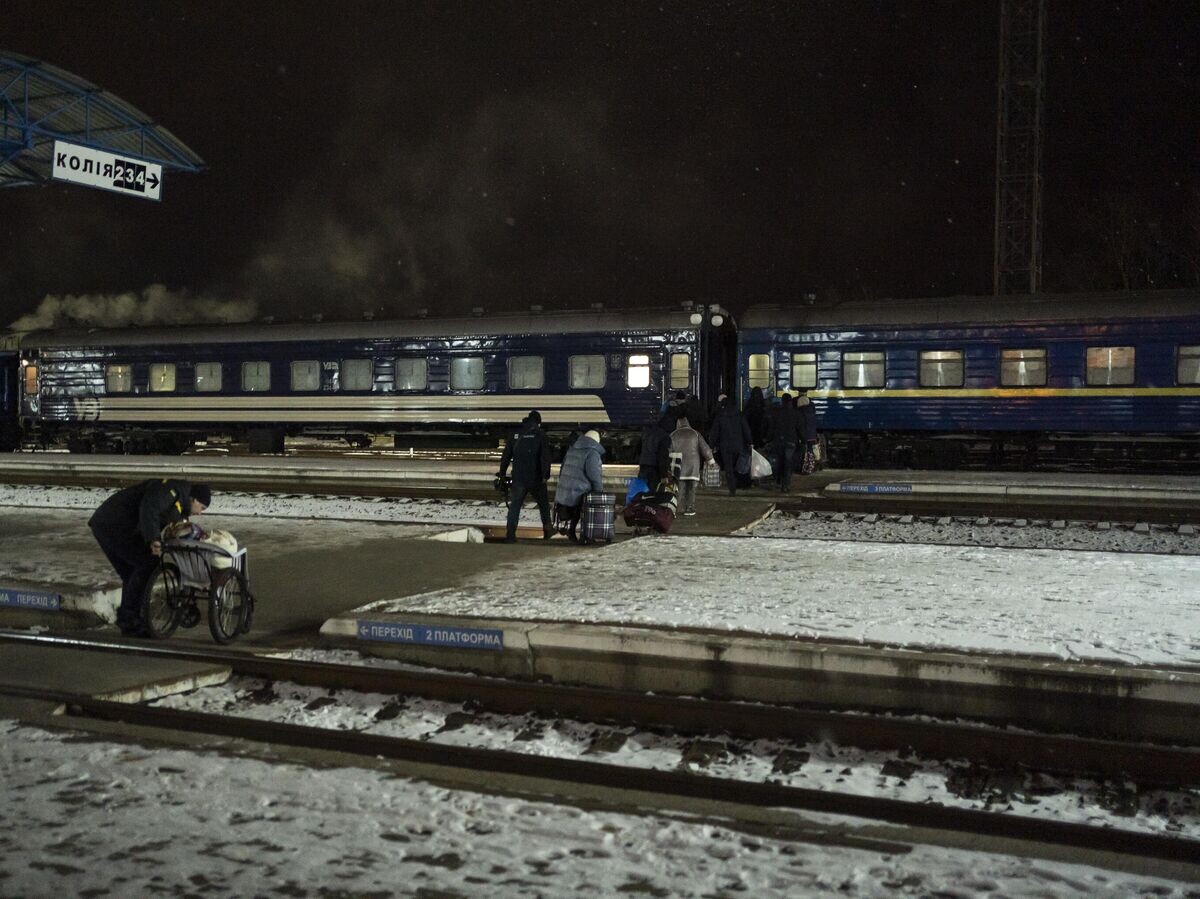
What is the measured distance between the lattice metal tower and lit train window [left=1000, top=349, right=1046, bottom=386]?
12.6 metres

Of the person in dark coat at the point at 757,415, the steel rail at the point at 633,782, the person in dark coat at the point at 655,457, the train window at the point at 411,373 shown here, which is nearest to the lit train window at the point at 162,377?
the train window at the point at 411,373

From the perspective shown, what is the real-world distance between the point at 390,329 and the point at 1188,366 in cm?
1677

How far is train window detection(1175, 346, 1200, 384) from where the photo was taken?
20.8m

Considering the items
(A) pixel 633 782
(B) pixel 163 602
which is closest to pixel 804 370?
(B) pixel 163 602

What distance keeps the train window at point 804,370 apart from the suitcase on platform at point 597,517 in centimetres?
1140

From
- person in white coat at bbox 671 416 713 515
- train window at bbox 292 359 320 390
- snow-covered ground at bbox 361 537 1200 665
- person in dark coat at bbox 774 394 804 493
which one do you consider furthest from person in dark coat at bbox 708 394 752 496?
train window at bbox 292 359 320 390

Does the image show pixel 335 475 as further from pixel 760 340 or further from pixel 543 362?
pixel 760 340

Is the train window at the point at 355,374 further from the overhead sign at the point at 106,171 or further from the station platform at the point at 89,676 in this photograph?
the station platform at the point at 89,676

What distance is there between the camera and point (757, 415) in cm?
2211

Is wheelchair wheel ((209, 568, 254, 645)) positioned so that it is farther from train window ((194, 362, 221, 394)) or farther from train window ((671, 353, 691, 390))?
train window ((194, 362, 221, 394))

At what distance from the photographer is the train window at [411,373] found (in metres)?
26.5

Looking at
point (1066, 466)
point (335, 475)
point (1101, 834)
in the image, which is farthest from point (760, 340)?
point (1101, 834)

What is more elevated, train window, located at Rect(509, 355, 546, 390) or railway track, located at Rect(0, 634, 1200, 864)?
train window, located at Rect(509, 355, 546, 390)

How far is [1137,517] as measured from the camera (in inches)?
590
